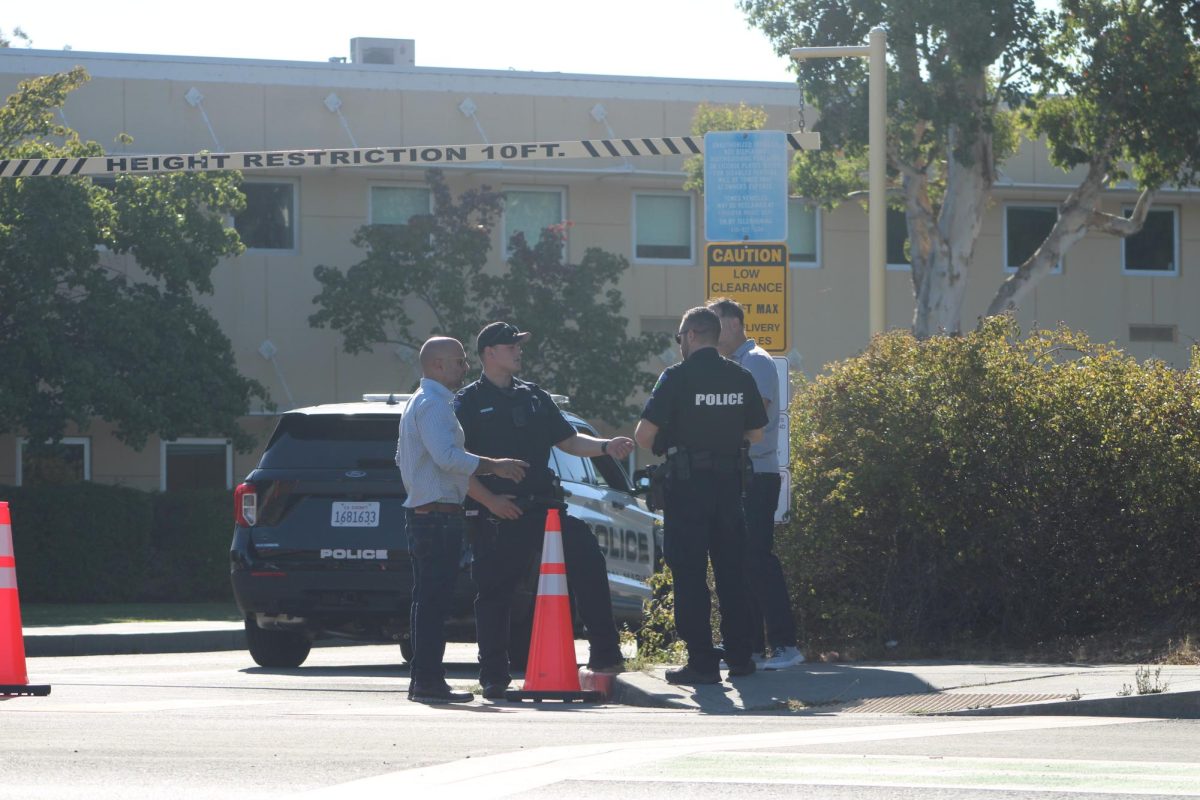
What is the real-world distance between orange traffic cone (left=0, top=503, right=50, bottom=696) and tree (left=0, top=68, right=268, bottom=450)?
585 inches

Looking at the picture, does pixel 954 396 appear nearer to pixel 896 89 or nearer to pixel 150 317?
pixel 896 89

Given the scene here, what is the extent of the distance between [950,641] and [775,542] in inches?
46.5

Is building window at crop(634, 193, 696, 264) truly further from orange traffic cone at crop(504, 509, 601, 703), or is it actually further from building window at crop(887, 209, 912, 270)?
orange traffic cone at crop(504, 509, 601, 703)

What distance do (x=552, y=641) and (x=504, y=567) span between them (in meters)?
0.52

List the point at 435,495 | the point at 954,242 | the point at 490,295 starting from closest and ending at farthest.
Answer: the point at 435,495 < the point at 954,242 < the point at 490,295

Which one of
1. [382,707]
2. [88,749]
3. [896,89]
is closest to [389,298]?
[896,89]

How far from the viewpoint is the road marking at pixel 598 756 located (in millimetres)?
6371

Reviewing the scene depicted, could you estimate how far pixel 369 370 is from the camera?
101 feet

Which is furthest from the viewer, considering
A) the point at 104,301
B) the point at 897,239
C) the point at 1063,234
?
the point at 897,239

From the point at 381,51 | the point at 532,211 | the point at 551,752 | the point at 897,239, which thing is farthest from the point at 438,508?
the point at 381,51

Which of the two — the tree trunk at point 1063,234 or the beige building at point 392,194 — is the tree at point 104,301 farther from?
the tree trunk at point 1063,234

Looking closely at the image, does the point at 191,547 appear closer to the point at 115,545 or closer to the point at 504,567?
the point at 115,545

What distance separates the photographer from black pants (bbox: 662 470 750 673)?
31.6ft

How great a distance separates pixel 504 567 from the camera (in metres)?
9.76
